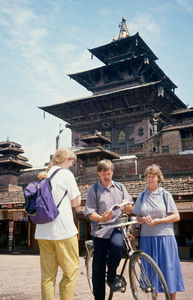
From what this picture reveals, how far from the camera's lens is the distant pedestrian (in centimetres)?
282

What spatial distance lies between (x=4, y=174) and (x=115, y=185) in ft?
70.8

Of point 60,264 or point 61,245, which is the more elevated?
point 61,245

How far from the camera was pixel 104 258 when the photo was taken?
11.2ft

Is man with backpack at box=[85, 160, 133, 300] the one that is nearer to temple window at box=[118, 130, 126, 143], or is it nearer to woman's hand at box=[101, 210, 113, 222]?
woman's hand at box=[101, 210, 113, 222]

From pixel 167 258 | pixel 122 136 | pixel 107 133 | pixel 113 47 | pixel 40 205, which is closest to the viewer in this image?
pixel 40 205

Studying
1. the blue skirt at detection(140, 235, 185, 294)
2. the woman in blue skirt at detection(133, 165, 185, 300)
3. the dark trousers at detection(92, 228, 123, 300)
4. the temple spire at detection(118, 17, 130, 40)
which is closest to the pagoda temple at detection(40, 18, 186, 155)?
the temple spire at detection(118, 17, 130, 40)

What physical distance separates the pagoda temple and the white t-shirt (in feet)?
80.4

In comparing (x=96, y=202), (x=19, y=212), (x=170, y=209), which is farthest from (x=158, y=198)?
(x=19, y=212)

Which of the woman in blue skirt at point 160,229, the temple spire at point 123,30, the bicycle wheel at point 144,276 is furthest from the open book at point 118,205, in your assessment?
the temple spire at point 123,30

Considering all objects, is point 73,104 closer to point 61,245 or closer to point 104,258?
point 104,258

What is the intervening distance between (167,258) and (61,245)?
4.32 feet

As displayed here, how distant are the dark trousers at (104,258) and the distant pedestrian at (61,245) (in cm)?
55

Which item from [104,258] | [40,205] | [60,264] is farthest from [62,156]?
[104,258]

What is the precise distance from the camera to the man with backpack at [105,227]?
3.35 m
